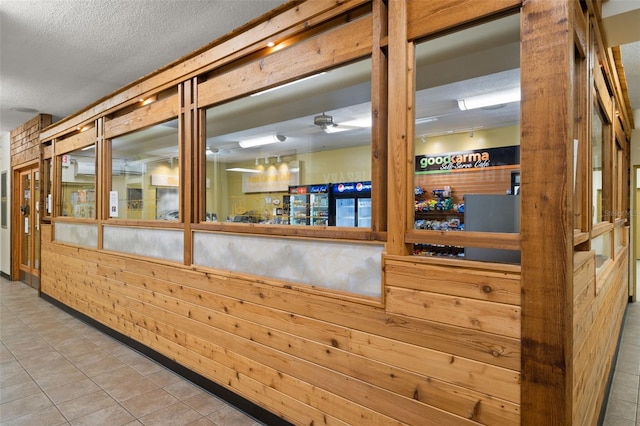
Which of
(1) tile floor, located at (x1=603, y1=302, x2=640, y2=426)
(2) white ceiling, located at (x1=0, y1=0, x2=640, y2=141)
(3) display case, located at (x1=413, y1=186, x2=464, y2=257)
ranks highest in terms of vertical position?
(2) white ceiling, located at (x1=0, y1=0, x2=640, y2=141)

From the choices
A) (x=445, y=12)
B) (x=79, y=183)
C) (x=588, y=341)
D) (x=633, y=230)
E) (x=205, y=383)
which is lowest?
(x=205, y=383)

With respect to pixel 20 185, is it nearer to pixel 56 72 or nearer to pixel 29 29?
pixel 56 72

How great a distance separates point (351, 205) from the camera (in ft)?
8.32

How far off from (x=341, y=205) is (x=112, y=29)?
2760mm

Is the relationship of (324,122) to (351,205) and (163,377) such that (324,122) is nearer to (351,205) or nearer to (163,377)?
(351,205)

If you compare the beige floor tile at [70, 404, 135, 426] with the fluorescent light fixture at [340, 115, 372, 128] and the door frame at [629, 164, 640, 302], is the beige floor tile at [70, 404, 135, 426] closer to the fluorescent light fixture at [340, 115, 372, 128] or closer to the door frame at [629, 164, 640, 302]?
the fluorescent light fixture at [340, 115, 372, 128]

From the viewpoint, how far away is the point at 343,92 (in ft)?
8.81

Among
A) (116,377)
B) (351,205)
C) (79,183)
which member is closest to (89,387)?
(116,377)

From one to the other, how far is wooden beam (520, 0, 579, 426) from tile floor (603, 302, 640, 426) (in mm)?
1870

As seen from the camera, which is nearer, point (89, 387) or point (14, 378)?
point (89, 387)

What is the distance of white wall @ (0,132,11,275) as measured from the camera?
7965 mm

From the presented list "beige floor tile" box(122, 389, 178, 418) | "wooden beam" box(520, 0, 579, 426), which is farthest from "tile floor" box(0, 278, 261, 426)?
"wooden beam" box(520, 0, 579, 426)

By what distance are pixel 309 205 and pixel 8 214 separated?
26.6 ft

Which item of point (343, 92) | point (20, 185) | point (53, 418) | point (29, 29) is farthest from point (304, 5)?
point (20, 185)
